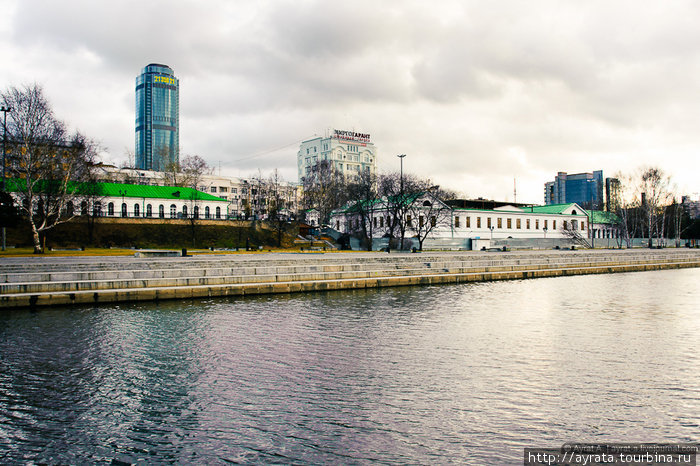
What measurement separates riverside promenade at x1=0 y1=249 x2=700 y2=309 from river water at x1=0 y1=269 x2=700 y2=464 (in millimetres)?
2065

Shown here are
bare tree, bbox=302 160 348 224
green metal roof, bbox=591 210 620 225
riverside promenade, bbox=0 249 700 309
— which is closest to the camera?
riverside promenade, bbox=0 249 700 309

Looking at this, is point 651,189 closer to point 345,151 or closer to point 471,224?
point 471,224

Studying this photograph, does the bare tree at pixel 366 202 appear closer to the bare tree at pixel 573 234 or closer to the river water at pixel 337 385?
the bare tree at pixel 573 234

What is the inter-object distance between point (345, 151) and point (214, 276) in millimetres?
150377

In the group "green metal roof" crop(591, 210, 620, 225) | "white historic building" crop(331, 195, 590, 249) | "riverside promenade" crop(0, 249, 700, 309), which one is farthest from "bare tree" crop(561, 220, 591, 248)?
"riverside promenade" crop(0, 249, 700, 309)

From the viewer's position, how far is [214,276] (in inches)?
1043

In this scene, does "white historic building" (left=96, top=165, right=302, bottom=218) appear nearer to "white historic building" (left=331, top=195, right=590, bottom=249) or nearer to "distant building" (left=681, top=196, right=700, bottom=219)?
"white historic building" (left=331, top=195, right=590, bottom=249)

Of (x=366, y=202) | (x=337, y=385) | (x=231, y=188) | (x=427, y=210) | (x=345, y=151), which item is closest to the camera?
(x=337, y=385)

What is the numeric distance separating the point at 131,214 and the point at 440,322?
230ft

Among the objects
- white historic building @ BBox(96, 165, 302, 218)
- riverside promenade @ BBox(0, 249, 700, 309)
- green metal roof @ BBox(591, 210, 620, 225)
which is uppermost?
white historic building @ BBox(96, 165, 302, 218)

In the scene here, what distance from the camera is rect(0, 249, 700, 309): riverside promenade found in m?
22.4

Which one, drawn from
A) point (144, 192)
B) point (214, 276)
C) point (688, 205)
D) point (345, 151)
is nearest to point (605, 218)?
point (688, 205)

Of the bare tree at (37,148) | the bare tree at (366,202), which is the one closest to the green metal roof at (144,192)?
the bare tree at (37,148)

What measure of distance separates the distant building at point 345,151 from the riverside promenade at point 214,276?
437 feet
